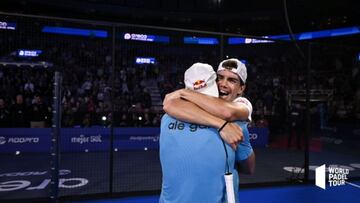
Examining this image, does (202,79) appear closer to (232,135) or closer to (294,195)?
(232,135)

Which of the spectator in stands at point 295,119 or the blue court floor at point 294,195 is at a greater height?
the spectator in stands at point 295,119

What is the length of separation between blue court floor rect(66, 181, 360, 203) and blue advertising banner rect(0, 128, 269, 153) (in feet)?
14.2

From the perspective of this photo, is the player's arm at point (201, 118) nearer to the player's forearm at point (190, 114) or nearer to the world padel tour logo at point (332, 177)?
the player's forearm at point (190, 114)

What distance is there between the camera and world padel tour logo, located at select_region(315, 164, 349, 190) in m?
6.81

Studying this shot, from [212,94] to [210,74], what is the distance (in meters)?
0.12

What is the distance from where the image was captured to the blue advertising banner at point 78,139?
9.22 meters

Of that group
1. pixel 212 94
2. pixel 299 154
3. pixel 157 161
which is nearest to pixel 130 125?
pixel 157 161

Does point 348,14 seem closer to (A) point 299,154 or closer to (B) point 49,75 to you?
(A) point 299,154

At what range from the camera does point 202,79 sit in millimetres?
1758

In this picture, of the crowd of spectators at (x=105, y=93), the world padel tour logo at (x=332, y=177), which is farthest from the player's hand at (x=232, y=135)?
the world padel tour logo at (x=332, y=177)

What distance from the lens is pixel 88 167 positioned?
7746 mm

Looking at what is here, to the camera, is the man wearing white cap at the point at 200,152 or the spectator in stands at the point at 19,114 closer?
the man wearing white cap at the point at 200,152

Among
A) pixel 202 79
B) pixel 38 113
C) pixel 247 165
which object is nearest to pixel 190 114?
pixel 202 79

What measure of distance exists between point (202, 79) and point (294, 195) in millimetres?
5133
